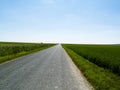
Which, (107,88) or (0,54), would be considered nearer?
(107,88)

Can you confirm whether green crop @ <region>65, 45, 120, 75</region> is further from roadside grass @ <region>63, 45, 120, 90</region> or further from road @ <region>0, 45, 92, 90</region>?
road @ <region>0, 45, 92, 90</region>

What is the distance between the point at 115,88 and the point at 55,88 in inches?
111

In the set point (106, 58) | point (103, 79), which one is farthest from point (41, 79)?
point (106, 58)

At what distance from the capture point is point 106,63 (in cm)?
1652

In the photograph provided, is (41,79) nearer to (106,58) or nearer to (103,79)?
(103,79)

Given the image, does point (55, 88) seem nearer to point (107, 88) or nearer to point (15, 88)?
point (15, 88)

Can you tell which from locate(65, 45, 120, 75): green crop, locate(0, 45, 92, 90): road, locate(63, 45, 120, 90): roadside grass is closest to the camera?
locate(0, 45, 92, 90): road

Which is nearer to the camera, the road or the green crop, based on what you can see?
the road

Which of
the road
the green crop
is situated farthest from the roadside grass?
the green crop

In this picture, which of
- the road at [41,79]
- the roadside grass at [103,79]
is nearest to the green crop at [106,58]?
the roadside grass at [103,79]

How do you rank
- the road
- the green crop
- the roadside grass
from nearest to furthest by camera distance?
1. the road
2. the roadside grass
3. the green crop

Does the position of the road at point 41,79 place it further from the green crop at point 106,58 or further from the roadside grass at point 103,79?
the green crop at point 106,58

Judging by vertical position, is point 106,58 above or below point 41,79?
above

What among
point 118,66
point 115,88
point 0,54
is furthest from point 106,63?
point 0,54
